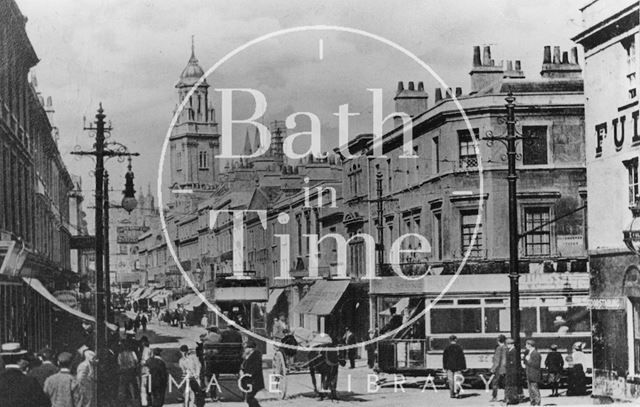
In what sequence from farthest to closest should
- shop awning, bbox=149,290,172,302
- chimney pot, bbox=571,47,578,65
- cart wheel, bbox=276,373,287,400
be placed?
chimney pot, bbox=571,47,578,65, shop awning, bbox=149,290,172,302, cart wheel, bbox=276,373,287,400

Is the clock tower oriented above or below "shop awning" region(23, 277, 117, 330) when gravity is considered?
above

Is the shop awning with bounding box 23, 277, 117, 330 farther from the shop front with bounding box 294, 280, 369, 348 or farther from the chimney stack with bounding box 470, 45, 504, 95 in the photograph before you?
the chimney stack with bounding box 470, 45, 504, 95

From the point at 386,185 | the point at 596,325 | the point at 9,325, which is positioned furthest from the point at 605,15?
the point at 9,325

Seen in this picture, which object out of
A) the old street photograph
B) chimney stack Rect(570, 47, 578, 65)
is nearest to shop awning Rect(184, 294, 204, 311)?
the old street photograph

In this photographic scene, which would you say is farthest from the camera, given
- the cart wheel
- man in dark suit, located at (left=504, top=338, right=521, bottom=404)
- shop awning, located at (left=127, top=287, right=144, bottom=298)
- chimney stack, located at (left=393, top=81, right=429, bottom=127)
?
shop awning, located at (left=127, top=287, right=144, bottom=298)

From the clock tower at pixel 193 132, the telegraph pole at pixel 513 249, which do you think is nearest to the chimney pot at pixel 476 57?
the telegraph pole at pixel 513 249

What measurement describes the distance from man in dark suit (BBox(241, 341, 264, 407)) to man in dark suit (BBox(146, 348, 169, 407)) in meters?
1.20

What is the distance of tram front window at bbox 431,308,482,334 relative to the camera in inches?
649

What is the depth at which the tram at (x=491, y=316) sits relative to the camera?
646 inches

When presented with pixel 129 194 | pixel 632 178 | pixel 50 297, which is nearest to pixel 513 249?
pixel 632 178

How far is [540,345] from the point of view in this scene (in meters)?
16.5

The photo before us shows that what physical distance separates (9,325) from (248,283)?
716 centimetres

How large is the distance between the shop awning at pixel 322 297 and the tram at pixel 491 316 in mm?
4864

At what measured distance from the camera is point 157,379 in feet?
46.7
